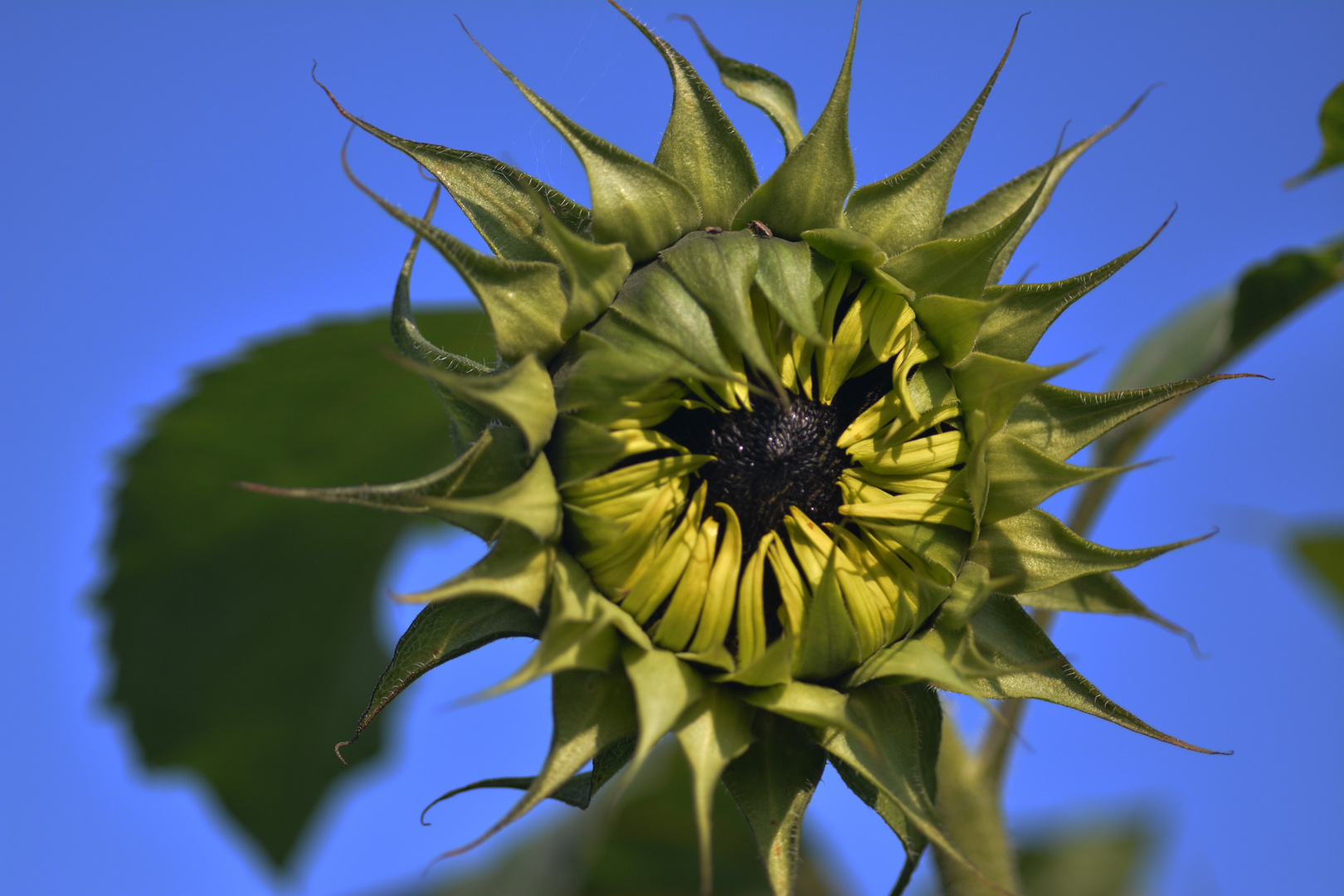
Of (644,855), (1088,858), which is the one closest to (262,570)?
(644,855)

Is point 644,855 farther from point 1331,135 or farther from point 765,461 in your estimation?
point 1331,135

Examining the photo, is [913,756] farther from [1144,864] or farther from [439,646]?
[1144,864]

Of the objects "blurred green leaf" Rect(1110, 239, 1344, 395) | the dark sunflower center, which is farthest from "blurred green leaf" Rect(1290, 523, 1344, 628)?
the dark sunflower center

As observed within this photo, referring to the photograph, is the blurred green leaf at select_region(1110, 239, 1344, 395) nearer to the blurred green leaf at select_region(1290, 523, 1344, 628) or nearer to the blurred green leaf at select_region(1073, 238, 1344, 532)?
the blurred green leaf at select_region(1073, 238, 1344, 532)

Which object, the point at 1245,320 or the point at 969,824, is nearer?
the point at 969,824

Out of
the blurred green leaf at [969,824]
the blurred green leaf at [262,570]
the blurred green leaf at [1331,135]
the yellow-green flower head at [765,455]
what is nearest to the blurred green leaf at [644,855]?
the blurred green leaf at [262,570]

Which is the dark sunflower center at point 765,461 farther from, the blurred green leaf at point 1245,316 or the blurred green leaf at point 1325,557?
the blurred green leaf at point 1325,557
